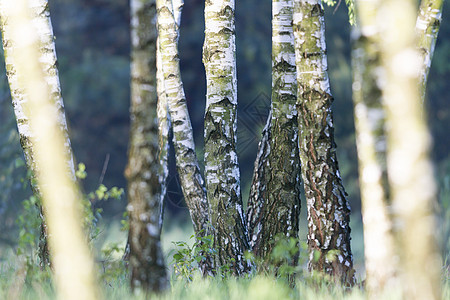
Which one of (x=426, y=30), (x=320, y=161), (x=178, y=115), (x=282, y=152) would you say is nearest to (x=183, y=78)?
(x=178, y=115)

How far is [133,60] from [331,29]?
16.7 meters

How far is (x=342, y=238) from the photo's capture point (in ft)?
18.2

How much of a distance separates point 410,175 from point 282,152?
313 cm

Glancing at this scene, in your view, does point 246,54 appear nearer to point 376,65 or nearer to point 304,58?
point 304,58

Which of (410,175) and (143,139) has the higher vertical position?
(143,139)

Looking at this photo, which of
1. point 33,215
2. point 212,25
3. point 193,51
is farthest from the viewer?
point 193,51

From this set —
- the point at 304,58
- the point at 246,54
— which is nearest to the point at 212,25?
the point at 304,58

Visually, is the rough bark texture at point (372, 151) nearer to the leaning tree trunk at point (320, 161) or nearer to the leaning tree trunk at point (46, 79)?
the leaning tree trunk at point (320, 161)

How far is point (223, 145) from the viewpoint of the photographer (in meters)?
6.23

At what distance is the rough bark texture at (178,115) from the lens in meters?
7.22

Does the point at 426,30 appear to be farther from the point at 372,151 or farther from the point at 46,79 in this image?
the point at 46,79

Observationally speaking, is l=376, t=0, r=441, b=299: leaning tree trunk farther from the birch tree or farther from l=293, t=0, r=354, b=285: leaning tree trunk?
l=293, t=0, r=354, b=285: leaning tree trunk

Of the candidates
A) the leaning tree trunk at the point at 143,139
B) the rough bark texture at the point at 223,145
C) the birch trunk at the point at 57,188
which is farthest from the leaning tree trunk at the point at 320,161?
the birch trunk at the point at 57,188

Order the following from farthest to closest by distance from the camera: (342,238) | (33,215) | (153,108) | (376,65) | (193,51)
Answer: (193,51)
(342,238)
(33,215)
(153,108)
(376,65)
